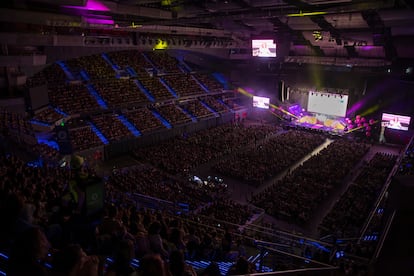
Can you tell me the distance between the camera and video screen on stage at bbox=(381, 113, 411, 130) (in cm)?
2859

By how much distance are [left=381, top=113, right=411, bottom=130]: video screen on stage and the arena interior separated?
0.09 metres

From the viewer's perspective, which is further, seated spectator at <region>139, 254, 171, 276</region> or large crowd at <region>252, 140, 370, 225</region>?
large crowd at <region>252, 140, 370, 225</region>

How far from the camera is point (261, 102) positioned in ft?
123

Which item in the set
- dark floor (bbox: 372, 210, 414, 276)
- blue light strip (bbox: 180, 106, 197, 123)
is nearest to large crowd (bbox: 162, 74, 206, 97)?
blue light strip (bbox: 180, 106, 197, 123)

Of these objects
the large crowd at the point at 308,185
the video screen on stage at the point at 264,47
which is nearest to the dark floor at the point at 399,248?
the large crowd at the point at 308,185

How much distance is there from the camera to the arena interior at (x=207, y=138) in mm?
4852

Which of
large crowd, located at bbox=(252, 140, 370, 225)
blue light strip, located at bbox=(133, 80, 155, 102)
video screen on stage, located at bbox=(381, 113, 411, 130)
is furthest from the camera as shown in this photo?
blue light strip, located at bbox=(133, 80, 155, 102)

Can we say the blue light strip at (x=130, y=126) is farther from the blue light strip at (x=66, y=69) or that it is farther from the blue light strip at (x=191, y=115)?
the blue light strip at (x=191, y=115)

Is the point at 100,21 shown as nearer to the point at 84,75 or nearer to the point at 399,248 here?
the point at 84,75

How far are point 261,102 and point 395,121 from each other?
549 inches

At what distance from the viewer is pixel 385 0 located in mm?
13797

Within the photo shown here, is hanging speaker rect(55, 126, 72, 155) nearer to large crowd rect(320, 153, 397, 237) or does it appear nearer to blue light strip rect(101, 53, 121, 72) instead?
large crowd rect(320, 153, 397, 237)

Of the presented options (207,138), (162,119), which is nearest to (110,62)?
(162,119)

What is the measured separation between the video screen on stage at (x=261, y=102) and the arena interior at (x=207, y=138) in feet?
0.46
